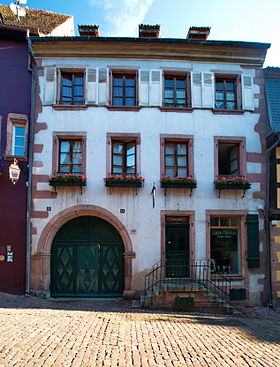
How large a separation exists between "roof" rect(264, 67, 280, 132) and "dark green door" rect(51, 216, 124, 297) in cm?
741

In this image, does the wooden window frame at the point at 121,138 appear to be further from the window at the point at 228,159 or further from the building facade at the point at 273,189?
the building facade at the point at 273,189

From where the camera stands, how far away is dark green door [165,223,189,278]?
1124 cm

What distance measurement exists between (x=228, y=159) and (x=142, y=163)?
3.78 metres

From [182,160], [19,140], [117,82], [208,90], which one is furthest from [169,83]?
[19,140]

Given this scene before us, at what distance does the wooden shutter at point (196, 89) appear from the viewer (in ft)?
39.0

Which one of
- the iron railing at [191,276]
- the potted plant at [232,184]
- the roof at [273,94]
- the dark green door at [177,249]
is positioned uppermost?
the roof at [273,94]

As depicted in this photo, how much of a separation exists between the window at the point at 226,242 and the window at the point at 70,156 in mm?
5510

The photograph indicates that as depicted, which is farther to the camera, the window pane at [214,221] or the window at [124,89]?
the window at [124,89]

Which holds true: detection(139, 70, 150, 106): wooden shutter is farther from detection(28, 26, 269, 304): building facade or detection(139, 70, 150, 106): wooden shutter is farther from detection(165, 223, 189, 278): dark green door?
detection(165, 223, 189, 278): dark green door

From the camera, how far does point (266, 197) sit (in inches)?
456

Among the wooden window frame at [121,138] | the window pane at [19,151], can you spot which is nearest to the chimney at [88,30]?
the wooden window frame at [121,138]

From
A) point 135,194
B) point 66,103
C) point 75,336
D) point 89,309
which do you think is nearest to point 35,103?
point 66,103

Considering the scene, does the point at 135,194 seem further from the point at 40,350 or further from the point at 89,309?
the point at 40,350

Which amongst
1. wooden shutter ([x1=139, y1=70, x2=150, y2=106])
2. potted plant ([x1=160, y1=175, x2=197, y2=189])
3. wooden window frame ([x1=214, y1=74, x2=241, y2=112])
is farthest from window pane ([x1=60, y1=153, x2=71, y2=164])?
wooden window frame ([x1=214, y1=74, x2=241, y2=112])
